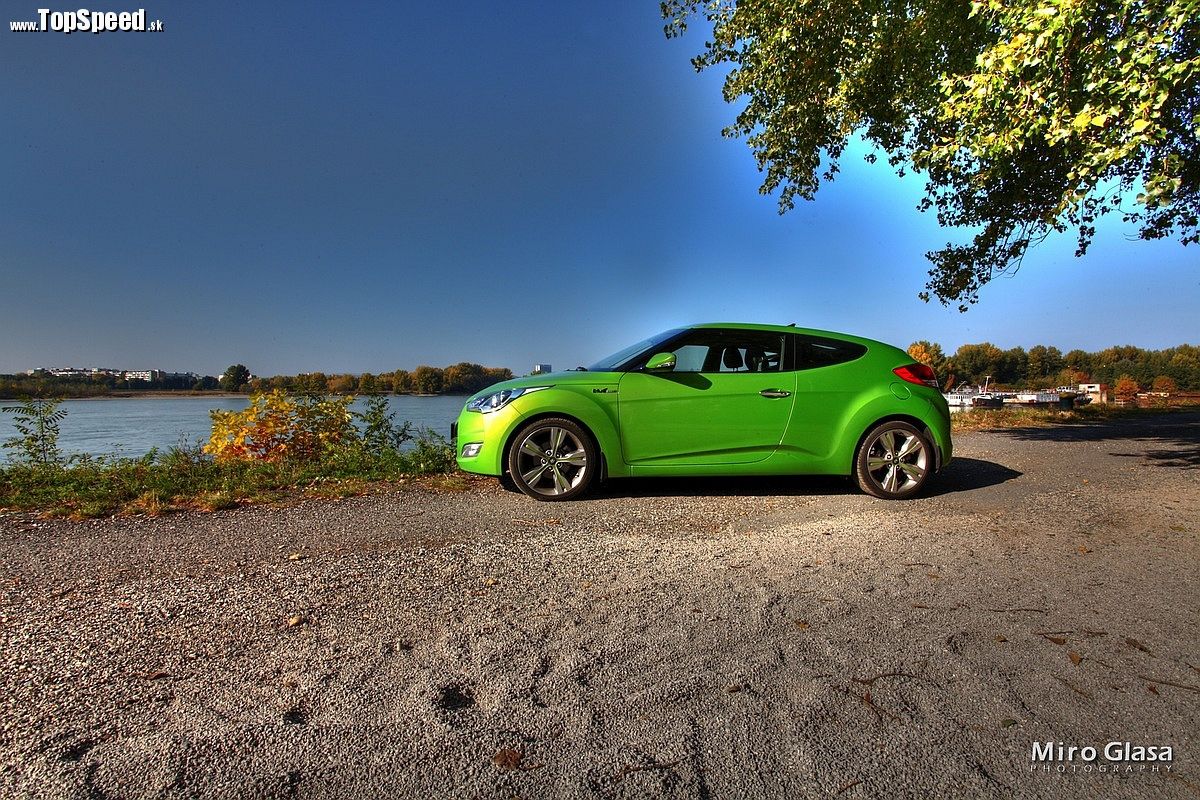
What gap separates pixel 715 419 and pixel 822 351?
133cm

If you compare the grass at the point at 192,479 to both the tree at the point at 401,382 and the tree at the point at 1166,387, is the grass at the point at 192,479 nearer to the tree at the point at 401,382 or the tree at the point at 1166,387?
the tree at the point at 401,382

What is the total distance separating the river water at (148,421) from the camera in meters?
7.08

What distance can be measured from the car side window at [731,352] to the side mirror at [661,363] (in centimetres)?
17

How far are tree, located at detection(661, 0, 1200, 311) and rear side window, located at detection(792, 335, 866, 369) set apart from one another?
2.52 metres

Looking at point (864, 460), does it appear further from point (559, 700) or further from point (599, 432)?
point (559, 700)

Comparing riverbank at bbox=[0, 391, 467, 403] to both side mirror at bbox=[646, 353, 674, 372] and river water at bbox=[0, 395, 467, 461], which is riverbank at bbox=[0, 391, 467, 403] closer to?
river water at bbox=[0, 395, 467, 461]

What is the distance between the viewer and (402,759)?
5.77 feet

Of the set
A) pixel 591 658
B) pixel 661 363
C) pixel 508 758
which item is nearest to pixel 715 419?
pixel 661 363

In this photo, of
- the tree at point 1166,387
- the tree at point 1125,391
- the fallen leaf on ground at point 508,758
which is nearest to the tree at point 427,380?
the fallen leaf on ground at point 508,758

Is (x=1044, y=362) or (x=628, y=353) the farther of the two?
(x=1044, y=362)

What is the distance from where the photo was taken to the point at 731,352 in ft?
18.9

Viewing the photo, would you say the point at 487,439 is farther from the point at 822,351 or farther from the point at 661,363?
the point at 822,351

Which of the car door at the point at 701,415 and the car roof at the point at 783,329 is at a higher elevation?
the car roof at the point at 783,329

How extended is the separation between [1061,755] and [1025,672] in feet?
1.71
